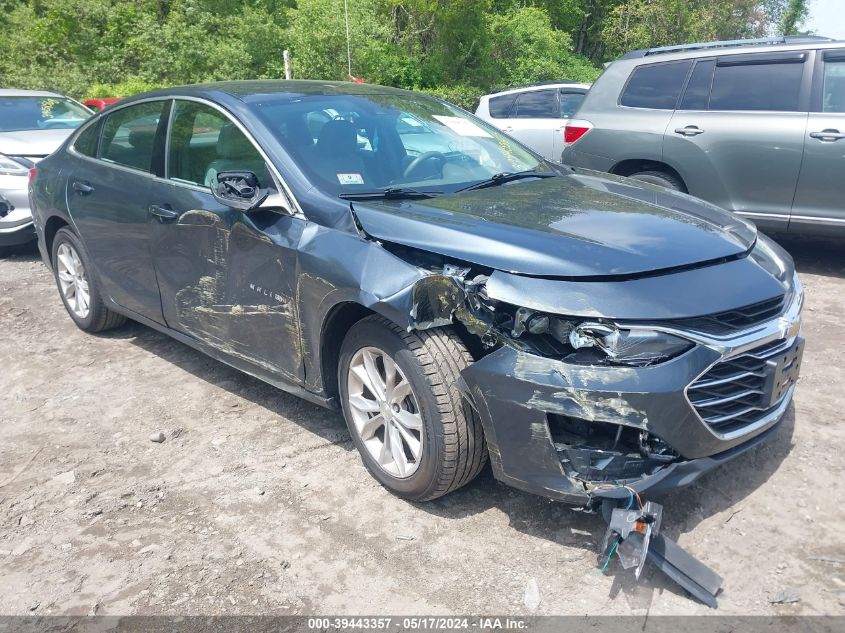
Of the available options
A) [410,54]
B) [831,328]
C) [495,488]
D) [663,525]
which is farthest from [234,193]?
[410,54]

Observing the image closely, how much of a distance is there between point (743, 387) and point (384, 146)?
2.04 meters

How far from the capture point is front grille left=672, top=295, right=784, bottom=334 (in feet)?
8.79

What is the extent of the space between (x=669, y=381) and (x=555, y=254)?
0.61m

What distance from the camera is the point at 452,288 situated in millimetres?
2848

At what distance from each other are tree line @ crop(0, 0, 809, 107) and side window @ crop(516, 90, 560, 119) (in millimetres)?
10897

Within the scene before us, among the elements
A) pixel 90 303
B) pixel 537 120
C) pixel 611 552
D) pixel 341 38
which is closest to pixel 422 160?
pixel 611 552

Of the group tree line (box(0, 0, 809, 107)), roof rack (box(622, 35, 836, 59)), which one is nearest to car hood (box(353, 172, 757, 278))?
roof rack (box(622, 35, 836, 59))

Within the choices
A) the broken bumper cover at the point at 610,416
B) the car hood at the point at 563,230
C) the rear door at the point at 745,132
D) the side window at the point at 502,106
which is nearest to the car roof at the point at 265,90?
the car hood at the point at 563,230

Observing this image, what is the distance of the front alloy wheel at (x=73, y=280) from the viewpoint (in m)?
5.23

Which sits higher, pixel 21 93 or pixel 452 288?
pixel 21 93

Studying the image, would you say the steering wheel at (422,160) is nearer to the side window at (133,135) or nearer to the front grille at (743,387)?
the side window at (133,135)

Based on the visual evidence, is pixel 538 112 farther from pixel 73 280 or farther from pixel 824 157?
pixel 73 280

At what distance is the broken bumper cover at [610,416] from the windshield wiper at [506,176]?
4.13 ft

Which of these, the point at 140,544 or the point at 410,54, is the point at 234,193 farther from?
the point at 410,54
